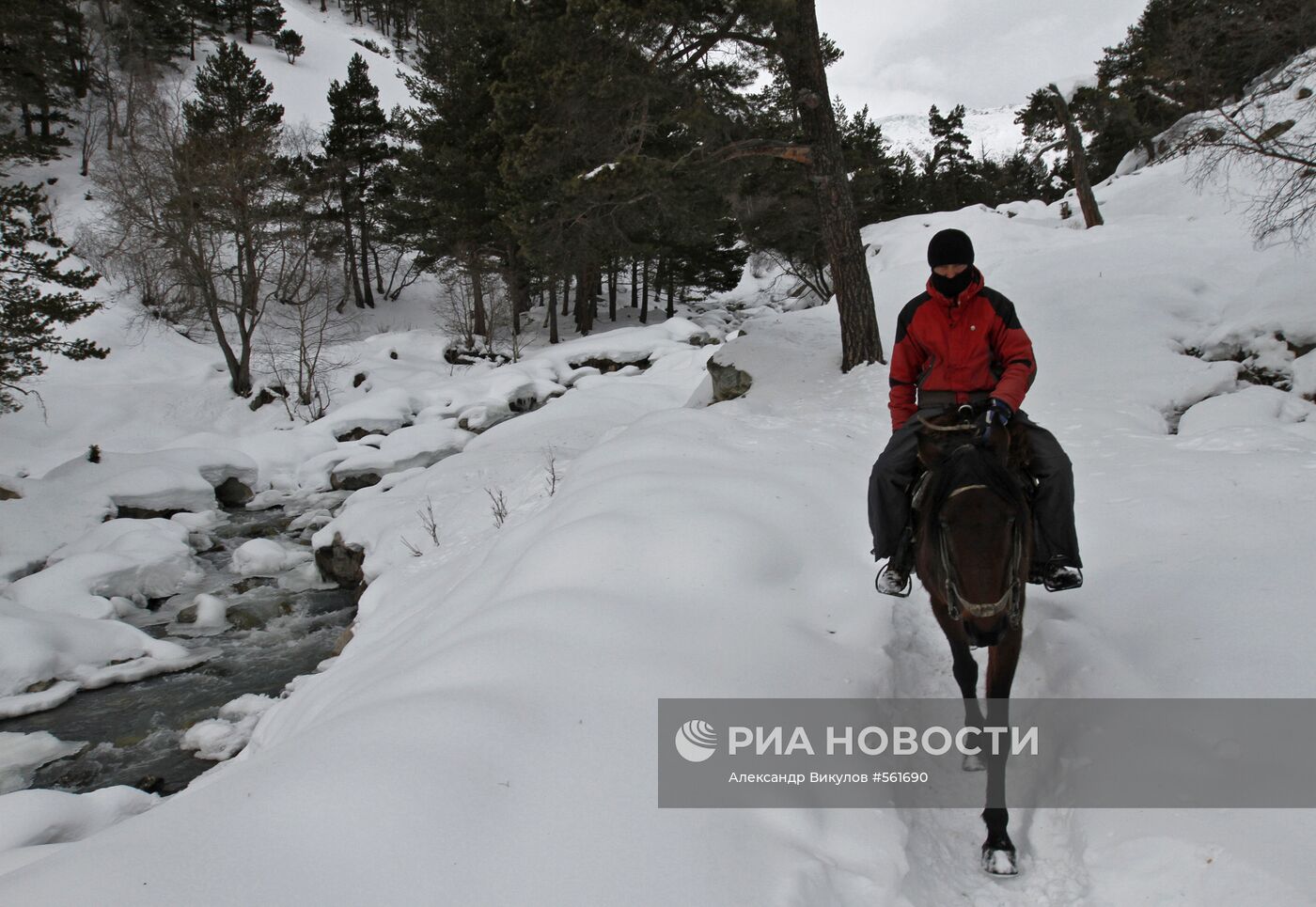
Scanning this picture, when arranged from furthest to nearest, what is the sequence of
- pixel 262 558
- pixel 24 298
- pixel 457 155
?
pixel 457 155
pixel 24 298
pixel 262 558

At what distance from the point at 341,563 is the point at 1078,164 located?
23.8 metres

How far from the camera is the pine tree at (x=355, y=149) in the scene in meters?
32.5

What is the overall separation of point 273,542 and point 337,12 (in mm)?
85617

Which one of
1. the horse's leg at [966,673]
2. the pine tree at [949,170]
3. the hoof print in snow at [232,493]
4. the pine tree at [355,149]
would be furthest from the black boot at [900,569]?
the pine tree at [949,170]

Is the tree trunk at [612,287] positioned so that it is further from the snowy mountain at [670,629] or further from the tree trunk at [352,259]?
the snowy mountain at [670,629]

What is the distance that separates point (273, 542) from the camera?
1245 cm

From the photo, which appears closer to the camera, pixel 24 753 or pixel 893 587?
pixel 893 587

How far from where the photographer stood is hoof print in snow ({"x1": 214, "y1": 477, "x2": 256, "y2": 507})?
1580cm

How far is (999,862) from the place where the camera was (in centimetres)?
297

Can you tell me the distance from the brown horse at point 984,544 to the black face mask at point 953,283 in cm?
71

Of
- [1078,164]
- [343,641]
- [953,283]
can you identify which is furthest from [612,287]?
[953,283]

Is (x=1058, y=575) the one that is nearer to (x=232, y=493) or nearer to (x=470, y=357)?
(x=232, y=493)

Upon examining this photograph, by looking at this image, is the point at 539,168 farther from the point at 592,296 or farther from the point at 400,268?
the point at 400,268

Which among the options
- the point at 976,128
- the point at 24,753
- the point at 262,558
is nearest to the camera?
the point at 24,753
